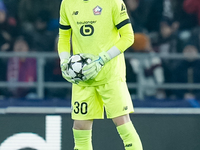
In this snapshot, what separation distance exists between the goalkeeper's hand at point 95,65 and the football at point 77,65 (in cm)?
4

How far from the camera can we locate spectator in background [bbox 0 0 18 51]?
7257 mm

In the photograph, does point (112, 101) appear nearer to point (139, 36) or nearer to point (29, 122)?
point (29, 122)

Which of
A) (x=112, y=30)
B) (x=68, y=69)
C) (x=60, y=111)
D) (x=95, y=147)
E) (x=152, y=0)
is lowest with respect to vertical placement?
(x=95, y=147)

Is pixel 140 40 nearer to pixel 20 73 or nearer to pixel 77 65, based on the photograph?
pixel 20 73

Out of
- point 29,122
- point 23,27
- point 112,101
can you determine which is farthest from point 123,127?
point 23,27

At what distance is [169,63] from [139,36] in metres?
0.65

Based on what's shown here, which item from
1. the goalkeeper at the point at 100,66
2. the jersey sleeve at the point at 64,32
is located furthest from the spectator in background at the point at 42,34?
the goalkeeper at the point at 100,66

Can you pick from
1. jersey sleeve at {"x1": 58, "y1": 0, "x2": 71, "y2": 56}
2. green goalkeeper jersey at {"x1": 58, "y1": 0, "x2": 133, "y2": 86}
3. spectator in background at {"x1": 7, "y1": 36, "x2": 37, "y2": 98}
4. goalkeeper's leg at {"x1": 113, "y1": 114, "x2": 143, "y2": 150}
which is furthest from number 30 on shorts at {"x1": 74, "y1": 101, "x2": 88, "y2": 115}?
spectator in background at {"x1": 7, "y1": 36, "x2": 37, "y2": 98}

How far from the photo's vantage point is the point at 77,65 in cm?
402

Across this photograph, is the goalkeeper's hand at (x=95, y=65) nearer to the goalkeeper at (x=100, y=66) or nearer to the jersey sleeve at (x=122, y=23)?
the goalkeeper at (x=100, y=66)

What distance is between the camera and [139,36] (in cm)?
722

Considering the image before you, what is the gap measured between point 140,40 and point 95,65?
3.28 m

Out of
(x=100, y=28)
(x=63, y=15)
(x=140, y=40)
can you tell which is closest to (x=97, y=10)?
(x=100, y=28)

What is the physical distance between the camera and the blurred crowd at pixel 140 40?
678 cm
